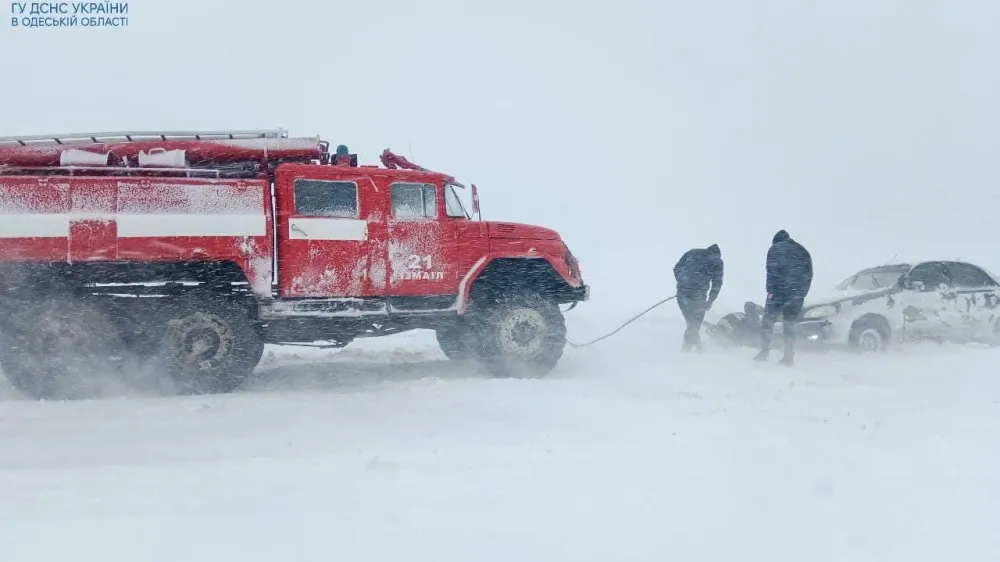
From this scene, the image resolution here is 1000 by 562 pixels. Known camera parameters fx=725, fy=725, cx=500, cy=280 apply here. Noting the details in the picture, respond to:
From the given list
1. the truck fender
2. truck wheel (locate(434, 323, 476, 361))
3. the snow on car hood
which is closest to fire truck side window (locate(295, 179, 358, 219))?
the truck fender

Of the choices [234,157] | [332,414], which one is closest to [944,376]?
[332,414]

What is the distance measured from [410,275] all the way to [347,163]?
1428mm

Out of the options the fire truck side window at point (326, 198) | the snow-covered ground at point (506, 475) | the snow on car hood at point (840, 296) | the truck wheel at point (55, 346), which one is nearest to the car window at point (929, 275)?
the snow on car hood at point (840, 296)

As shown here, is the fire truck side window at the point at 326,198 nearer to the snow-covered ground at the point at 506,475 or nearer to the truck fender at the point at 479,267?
the truck fender at the point at 479,267

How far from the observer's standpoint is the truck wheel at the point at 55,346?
657cm

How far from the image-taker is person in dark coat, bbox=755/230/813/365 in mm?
9492

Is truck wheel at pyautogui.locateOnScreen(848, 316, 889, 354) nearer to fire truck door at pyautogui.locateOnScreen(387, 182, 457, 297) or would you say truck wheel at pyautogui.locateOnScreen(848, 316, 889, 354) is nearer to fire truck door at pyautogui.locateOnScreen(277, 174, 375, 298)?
fire truck door at pyautogui.locateOnScreen(387, 182, 457, 297)

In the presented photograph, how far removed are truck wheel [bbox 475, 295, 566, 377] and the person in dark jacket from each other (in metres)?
3.17

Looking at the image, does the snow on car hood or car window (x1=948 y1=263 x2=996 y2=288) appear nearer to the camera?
the snow on car hood

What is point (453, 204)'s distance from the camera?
814 cm

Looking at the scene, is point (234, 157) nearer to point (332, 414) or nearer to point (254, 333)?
point (254, 333)

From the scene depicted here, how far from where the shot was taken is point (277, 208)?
23.8 feet

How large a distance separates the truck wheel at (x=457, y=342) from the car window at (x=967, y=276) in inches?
296

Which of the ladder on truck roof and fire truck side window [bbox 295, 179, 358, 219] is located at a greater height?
the ladder on truck roof
